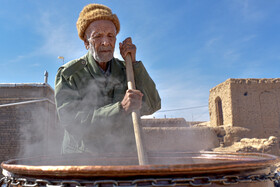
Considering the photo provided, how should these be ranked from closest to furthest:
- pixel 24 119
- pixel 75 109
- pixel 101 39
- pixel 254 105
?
pixel 75 109 → pixel 101 39 → pixel 24 119 → pixel 254 105

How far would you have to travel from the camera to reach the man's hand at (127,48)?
6.50 ft

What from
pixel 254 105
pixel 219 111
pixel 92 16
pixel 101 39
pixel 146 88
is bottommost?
pixel 146 88

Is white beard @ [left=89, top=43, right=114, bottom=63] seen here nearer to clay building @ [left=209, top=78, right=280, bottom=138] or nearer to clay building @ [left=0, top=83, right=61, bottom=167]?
clay building @ [left=0, top=83, right=61, bottom=167]

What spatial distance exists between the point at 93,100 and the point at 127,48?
1.67 feet

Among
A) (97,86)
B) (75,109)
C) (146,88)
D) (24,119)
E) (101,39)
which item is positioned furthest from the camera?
(24,119)

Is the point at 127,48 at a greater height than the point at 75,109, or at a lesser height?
greater

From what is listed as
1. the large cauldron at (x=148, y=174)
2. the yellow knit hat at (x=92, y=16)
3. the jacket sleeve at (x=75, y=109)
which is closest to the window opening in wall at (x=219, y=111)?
the yellow knit hat at (x=92, y=16)

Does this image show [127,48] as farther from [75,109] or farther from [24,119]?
[24,119]

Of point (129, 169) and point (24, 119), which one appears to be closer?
point (129, 169)

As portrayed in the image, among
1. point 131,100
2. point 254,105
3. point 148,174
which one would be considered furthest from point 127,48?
point 254,105

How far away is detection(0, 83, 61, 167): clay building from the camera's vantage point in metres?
9.27

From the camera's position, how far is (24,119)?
949cm

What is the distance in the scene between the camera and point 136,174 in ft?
2.62

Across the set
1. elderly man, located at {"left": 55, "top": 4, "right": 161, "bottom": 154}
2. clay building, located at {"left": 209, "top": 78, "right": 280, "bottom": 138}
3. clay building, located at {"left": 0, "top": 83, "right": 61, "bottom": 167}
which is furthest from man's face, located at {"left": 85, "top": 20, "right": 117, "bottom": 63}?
clay building, located at {"left": 209, "top": 78, "right": 280, "bottom": 138}
